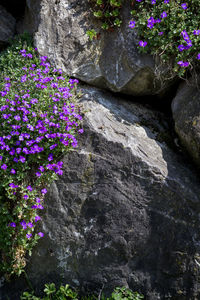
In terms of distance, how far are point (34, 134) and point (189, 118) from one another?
171cm

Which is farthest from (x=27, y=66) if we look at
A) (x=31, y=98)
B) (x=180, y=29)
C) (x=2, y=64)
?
(x=180, y=29)

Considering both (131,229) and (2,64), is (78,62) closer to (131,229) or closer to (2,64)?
(2,64)

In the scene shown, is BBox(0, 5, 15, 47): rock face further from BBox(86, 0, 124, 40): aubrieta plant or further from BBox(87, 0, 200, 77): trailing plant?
BBox(87, 0, 200, 77): trailing plant

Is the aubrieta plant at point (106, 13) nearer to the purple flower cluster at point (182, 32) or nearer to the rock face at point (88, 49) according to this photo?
the rock face at point (88, 49)

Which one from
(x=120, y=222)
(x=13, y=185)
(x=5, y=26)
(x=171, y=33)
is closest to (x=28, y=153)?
(x=13, y=185)

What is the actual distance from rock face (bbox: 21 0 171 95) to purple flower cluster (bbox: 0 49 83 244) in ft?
1.91

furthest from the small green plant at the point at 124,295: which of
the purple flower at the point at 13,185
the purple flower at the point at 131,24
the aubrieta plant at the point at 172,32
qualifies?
the purple flower at the point at 131,24

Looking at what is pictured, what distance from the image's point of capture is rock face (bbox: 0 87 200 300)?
351 centimetres

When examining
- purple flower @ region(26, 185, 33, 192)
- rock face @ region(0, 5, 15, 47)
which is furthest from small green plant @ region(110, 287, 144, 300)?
rock face @ region(0, 5, 15, 47)

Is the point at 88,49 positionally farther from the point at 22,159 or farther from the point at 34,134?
the point at 22,159

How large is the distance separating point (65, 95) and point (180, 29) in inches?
59.6

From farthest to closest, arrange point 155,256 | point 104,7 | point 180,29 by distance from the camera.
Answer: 1. point 104,7
2. point 180,29
3. point 155,256

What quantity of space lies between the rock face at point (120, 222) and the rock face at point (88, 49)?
748 mm

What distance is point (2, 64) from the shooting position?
4492mm
